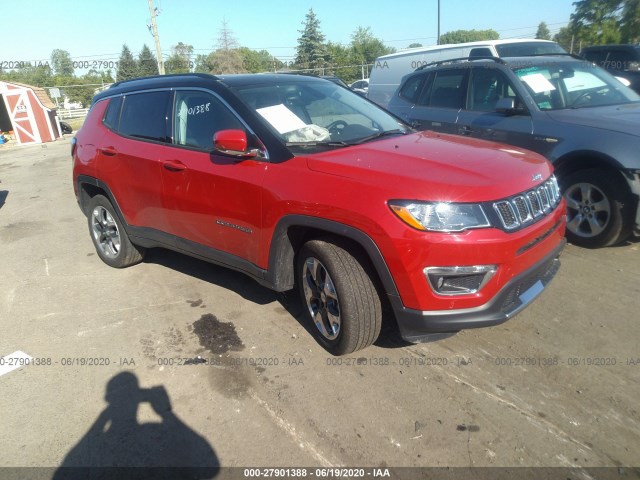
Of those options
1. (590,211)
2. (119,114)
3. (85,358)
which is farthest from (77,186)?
(590,211)

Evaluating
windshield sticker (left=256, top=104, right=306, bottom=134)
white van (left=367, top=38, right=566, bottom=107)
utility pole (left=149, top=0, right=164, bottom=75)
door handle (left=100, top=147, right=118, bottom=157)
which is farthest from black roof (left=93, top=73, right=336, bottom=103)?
utility pole (left=149, top=0, right=164, bottom=75)

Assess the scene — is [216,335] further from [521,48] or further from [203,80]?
[521,48]

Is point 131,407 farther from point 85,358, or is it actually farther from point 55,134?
point 55,134

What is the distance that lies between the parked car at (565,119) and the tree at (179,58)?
2241 inches

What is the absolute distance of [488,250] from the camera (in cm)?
255

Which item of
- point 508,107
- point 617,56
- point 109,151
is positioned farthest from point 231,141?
point 617,56

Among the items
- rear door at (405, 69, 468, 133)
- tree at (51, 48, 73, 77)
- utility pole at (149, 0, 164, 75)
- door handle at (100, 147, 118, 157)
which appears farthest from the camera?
tree at (51, 48, 73, 77)

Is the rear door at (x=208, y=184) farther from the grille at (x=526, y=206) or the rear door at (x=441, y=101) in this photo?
the rear door at (x=441, y=101)

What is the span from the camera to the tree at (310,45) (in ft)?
190

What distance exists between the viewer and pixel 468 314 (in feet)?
8.67

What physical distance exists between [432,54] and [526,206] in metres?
8.74

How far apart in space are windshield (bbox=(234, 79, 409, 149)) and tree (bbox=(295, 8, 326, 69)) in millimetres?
56847

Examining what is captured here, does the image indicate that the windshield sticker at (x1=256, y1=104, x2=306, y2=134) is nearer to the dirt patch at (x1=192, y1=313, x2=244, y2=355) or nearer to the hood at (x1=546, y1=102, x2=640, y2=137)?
the dirt patch at (x1=192, y1=313, x2=244, y2=355)

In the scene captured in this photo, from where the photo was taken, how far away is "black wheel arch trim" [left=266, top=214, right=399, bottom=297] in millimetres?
2680
